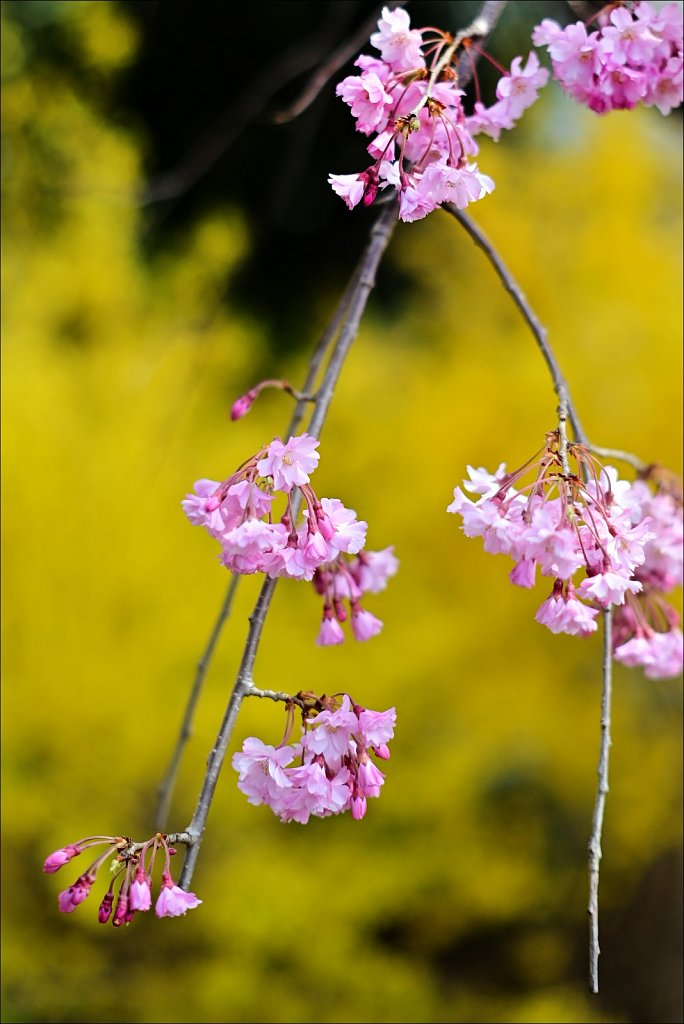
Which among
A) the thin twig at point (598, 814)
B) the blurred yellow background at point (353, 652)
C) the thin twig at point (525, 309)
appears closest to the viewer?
→ the thin twig at point (598, 814)

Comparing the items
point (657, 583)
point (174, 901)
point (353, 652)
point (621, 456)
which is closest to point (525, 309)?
point (621, 456)

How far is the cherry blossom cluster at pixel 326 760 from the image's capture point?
352 millimetres

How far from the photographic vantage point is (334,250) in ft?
5.69

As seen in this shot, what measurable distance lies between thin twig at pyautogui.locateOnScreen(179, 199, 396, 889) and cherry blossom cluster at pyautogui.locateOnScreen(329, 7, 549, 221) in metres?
0.08

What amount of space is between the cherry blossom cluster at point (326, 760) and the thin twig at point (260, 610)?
2cm

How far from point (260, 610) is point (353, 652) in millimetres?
1001

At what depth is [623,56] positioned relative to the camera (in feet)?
1.45

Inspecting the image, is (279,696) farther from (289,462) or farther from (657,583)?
(657,583)

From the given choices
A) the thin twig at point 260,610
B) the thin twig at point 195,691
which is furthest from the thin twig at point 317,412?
the thin twig at point 195,691

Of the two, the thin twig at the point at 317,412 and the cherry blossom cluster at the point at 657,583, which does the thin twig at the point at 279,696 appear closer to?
Result: the thin twig at the point at 317,412

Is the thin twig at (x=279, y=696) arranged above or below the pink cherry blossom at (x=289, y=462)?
below

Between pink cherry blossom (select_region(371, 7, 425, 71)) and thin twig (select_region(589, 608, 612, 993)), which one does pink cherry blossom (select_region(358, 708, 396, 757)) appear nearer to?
thin twig (select_region(589, 608, 612, 993))

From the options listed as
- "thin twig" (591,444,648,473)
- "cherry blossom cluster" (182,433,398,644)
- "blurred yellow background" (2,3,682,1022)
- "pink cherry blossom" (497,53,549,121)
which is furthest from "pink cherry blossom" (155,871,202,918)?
"blurred yellow background" (2,3,682,1022)

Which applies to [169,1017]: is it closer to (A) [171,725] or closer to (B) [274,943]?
(B) [274,943]
